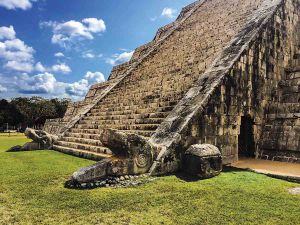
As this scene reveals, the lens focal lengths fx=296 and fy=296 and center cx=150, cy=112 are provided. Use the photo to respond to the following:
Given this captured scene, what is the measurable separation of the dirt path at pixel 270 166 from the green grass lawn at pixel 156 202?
0.69 metres

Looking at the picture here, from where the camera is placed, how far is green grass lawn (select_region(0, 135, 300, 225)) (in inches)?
158

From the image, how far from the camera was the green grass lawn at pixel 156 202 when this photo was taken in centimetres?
402

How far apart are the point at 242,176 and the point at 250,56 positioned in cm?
416

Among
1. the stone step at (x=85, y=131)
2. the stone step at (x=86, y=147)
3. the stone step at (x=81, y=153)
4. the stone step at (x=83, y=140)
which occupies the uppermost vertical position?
the stone step at (x=85, y=131)

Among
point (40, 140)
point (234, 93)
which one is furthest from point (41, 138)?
point (234, 93)

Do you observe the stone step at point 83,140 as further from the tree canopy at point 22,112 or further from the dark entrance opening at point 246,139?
the tree canopy at point 22,112

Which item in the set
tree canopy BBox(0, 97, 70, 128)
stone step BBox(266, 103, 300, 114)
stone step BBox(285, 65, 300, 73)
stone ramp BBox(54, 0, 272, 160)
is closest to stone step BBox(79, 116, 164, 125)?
stone ramp BBox(54, 0, 272, 160)

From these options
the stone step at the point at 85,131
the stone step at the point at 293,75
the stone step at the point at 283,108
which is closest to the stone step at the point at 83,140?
the stone step at the point at 85,131

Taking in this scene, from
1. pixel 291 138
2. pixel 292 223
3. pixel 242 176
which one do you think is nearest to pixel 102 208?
pixel 292 223

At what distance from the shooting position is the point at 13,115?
170ft

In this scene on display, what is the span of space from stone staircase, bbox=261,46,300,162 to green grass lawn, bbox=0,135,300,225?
2.76 m

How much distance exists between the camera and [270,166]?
773cm

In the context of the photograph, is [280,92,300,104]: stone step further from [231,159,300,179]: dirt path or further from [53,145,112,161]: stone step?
[53,145,112,161]: stone step

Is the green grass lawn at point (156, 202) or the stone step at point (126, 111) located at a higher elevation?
the stone step at point (126, 111)
